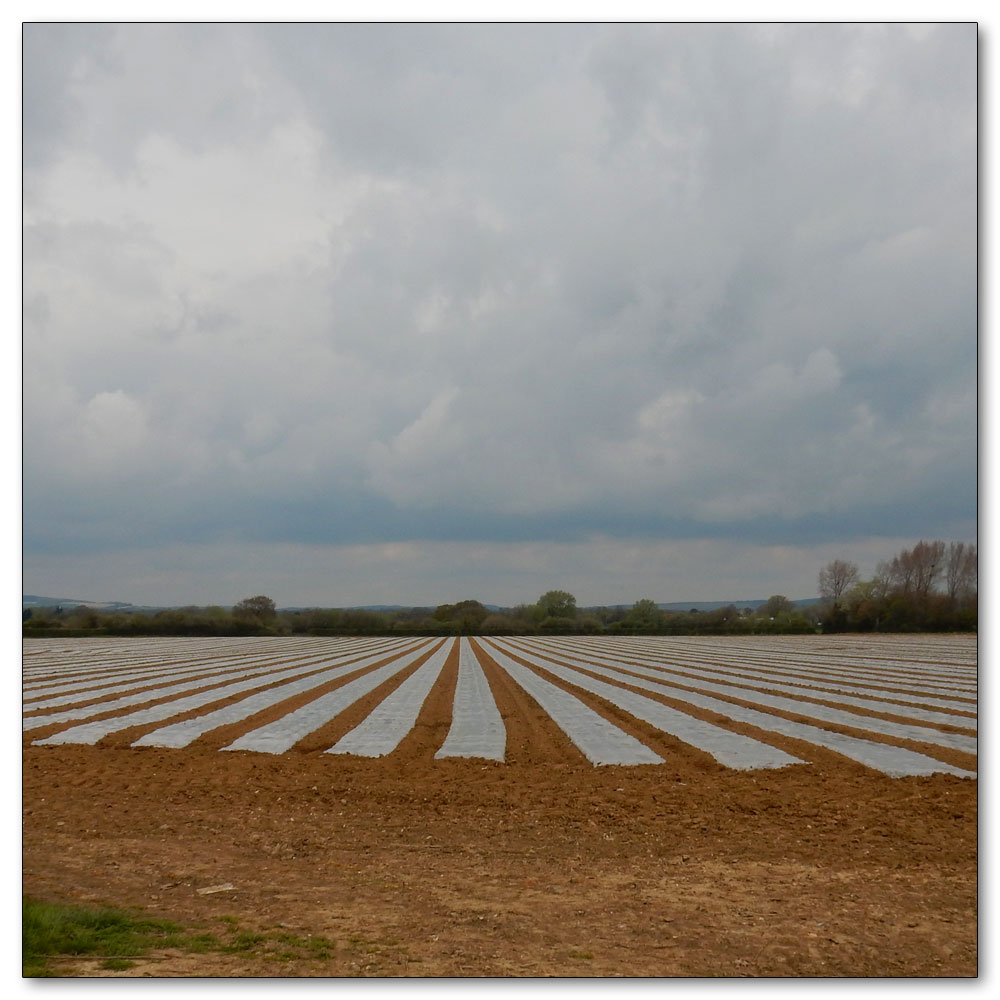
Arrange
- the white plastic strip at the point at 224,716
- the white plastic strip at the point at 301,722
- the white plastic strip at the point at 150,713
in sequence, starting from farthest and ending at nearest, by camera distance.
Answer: the white plastic strip at the point at 150,713, the white plastic strip at the point at 224,716, the white plastic strip at the point at 301,722

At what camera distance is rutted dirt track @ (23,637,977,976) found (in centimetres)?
408

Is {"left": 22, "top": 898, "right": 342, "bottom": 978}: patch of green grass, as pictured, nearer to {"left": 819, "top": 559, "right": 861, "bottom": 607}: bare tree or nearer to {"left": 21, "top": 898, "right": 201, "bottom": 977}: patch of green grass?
{"left": 21, "top": 898, "right": 201, "bottom": 977}: patch of green grass

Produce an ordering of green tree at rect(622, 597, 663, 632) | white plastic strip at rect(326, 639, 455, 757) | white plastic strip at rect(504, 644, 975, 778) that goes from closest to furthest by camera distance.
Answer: white plastic strip at rect(504, 644, 975, 778) < white plastic strip at rect(326, 639, 455, 757) < green tree at rect(622, 597, 663, 632)

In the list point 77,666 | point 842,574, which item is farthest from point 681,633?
point 77,666

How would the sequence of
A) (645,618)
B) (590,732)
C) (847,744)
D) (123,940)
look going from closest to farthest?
(123,940)
(847,744)
(590,732)
(645,618)

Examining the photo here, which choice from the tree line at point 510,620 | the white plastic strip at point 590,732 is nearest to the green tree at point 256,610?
the tree line at point 510,620

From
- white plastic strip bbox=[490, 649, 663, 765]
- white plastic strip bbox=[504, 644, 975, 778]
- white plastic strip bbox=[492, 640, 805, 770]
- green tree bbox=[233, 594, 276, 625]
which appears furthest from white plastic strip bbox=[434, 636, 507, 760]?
green tree bbox=[233, 594, 276, 625]

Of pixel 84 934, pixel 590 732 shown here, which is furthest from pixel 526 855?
pixel 590 732

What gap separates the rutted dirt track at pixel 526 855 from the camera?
4.08 m

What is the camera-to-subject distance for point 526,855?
239 inches

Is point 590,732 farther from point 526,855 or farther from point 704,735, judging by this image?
point 526,855

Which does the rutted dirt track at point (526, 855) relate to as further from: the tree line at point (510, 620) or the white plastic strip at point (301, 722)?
the tree line at point (510, 620)

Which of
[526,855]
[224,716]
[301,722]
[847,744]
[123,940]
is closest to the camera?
[123,940]

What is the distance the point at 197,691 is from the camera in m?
16.2
